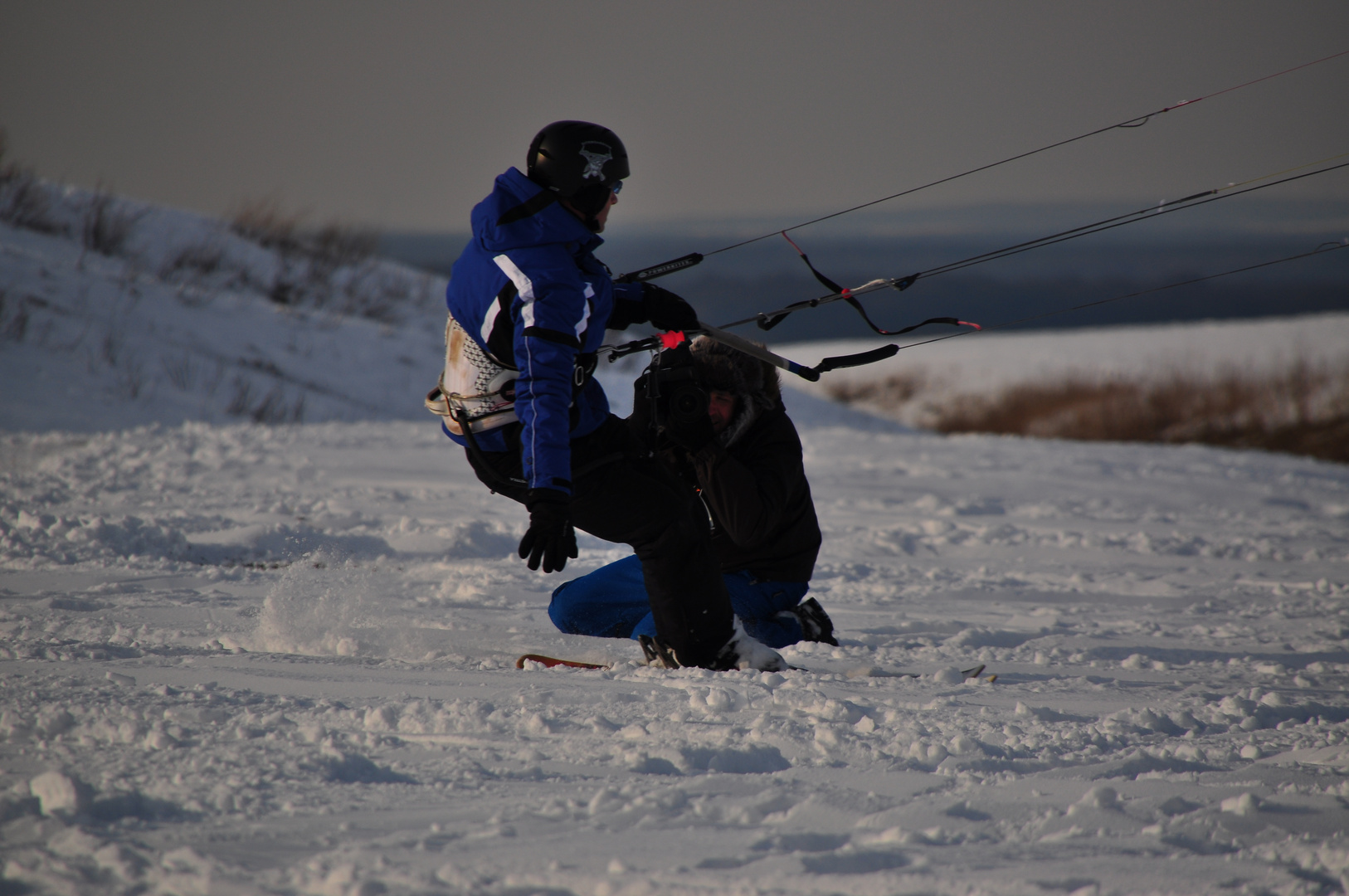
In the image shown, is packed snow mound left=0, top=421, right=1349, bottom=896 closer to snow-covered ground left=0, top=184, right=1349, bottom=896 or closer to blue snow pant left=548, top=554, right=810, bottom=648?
snow-covered ground left=0, top=184, right=1349, bottom=896

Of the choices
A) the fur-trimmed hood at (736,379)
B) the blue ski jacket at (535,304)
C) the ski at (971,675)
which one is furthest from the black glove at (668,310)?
the ski at (971,675)

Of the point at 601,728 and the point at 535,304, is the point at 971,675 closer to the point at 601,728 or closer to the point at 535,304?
the point at 601,728

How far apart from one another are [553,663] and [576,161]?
1656 mm

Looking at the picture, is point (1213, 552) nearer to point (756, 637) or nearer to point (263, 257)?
point (756, 637)

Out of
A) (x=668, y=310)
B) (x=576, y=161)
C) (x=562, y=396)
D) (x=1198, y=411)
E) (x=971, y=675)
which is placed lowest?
(x=971, y=675)

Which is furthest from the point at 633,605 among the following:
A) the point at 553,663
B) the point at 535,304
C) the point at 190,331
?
the point at 190,331

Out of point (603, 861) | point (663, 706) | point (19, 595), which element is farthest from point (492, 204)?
point (19, 595)

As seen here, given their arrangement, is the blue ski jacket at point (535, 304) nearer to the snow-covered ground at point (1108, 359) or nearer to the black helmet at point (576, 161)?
the black helmet at point (576, 161)

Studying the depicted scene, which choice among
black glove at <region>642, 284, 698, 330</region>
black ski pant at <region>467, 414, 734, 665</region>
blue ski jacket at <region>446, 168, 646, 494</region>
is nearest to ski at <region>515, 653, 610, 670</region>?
black ski pant at <region>467, 414, 734, 665</region>

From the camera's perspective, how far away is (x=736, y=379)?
3.41 meters

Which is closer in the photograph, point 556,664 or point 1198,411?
point 556,664

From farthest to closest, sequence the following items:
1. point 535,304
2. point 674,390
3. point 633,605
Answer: point 633,605, point 674,390, point 535,304

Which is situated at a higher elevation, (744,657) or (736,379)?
(736,379)

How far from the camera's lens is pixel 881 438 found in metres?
11.4
